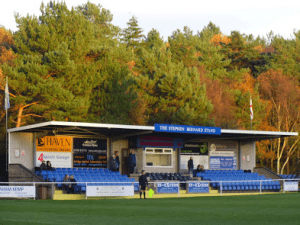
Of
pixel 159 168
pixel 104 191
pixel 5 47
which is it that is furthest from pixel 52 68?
pixel 104 191

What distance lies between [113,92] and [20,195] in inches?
818

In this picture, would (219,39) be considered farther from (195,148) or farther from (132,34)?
(195,148)

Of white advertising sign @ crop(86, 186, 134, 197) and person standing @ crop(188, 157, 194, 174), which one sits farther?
person standing @ crop(188, 157, 194, 174)

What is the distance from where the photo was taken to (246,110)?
56000mm

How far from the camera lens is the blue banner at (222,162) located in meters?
35.3

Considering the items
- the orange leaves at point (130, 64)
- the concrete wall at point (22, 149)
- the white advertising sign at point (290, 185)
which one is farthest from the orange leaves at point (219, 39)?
the concrete wall at point (22, 149)

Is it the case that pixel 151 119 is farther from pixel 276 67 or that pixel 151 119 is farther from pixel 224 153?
pixel 276 67

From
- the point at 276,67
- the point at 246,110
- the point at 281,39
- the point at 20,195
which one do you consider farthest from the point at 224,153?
the point at 281,39

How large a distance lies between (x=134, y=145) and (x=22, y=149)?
726 cm

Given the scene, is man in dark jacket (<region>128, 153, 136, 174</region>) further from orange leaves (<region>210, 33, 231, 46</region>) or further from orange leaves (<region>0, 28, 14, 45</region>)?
orange leaves (<region>210, 33, 231, 46</region>)

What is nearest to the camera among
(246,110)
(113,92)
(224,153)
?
(224,153)

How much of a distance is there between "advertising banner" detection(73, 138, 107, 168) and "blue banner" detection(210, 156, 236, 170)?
822cm

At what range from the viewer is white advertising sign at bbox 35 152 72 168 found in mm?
28517

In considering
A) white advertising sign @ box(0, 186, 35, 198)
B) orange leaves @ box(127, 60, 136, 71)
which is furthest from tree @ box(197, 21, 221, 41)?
white advertising sign @ box(0, 186, 35, 198)
